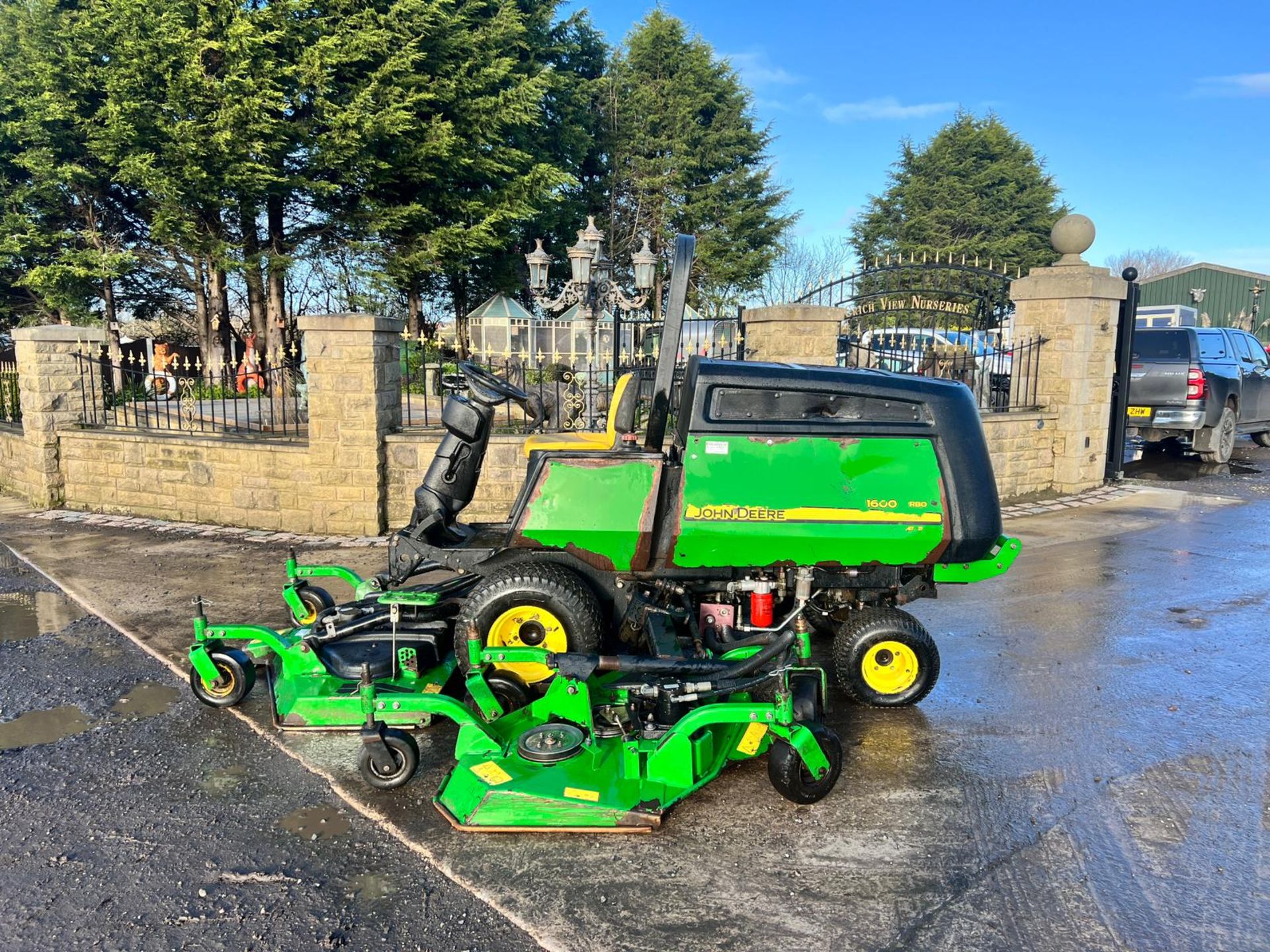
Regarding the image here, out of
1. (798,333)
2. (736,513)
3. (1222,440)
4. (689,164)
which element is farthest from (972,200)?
(736,513)

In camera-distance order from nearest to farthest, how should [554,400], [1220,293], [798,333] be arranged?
[798,333], [554,400], [1220,293]

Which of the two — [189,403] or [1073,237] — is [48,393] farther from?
[1073,237]

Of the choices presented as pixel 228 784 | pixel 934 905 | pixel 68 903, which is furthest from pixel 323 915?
pixel 934 905

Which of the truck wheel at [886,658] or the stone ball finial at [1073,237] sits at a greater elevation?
the stone ball finial at [1073,237]

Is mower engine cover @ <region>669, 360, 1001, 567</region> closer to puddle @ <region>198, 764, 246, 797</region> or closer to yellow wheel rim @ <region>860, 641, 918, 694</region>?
yellow wheel rim @ <region>860, 641, 918, 694</region>

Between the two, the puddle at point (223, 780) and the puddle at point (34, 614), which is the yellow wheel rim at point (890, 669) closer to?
the puddle at point (223, 780)

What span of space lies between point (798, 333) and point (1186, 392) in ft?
23.1

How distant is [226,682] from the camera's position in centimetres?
451

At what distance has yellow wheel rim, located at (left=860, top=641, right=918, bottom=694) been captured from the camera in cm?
451

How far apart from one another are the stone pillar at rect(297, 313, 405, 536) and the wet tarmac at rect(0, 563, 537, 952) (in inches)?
152

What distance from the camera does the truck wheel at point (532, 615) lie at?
4391 mm

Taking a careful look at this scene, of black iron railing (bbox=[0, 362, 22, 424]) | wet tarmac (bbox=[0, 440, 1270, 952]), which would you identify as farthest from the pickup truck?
black iron railing (bbox=[0, 362, 22, 424])

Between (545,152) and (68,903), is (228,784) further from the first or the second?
(545,152)

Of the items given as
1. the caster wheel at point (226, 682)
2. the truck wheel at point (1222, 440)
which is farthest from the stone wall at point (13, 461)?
the truck wheel at point (1222, 440)
